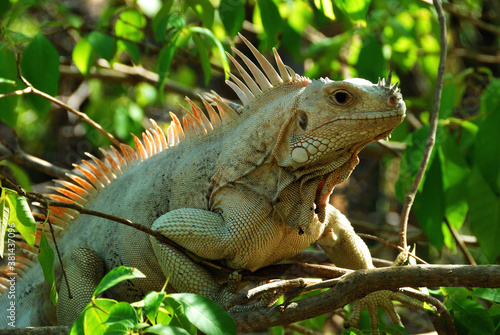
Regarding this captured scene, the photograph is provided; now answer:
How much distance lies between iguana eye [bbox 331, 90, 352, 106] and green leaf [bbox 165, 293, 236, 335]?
1.37 metres

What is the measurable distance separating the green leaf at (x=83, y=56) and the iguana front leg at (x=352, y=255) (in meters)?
2.50

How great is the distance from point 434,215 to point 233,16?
2050 millimetres

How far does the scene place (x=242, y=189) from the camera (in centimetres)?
334

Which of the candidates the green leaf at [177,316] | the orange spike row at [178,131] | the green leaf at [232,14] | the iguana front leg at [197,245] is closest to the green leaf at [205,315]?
the green leaf at [177,316]

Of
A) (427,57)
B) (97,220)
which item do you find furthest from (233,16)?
(427,57)

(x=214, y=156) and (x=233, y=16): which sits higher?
(x=233, y=16)

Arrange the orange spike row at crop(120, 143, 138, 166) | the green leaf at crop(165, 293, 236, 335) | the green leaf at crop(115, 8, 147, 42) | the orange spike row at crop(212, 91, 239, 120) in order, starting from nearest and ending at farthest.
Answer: the green leaf at crop(165, 293, 236, 335) < the orange spike row at crop(212, 91, 239, 120) < the orange spike row at crop(120, 143, 138, 166) < the green leaf at crop(115, 8, 147, 42)

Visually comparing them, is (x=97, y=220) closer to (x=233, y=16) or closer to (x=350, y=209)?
(x=233, y=16)

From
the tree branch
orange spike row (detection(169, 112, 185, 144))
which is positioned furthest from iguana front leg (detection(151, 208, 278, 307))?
orange spike row (detection(169, 112, 185, 144))

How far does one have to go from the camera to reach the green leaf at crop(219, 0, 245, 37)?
4.32 m

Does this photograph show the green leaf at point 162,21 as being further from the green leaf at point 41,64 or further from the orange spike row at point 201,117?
the green leaf at point 41,64

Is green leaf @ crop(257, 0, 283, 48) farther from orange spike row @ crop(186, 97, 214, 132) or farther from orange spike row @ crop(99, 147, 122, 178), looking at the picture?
orange spike row @ crop(99, 147, 122, 178)

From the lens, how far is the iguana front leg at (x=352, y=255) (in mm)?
3560

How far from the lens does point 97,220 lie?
3.95m
